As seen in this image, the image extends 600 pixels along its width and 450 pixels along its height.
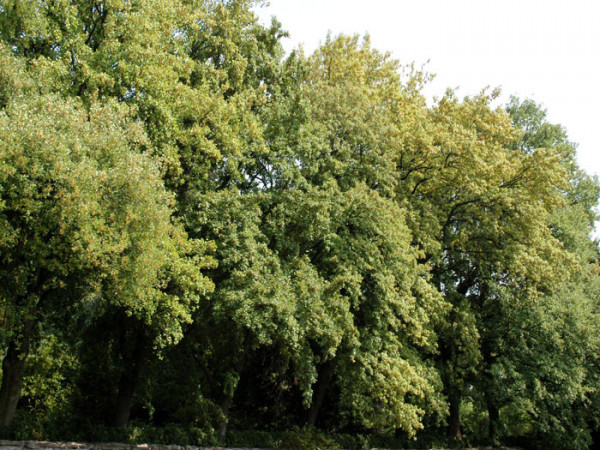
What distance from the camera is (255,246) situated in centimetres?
1756

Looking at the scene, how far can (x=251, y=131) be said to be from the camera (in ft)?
62.7

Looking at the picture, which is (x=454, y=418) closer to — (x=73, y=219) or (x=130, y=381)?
(x=130, y=381)

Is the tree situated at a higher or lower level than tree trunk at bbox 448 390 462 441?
higher

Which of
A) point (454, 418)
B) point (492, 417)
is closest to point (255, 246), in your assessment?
point (454, 418)

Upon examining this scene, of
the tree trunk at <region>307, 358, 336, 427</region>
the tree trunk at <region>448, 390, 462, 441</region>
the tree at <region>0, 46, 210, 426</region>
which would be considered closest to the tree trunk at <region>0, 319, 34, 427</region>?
the tree at <region>0, 46, 210, 426</region>

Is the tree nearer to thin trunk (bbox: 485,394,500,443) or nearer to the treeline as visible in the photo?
the treeline

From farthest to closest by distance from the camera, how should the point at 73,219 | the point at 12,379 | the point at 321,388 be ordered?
the point at 321,388 → the point at 12,379 → the point at 73,219

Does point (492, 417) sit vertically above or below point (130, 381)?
above

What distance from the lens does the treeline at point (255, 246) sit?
13.6 metres

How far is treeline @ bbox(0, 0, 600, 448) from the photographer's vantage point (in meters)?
13.6

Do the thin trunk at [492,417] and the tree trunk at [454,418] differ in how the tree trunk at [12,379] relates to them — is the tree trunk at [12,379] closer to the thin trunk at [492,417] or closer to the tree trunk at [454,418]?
the tree trunk at [454,418]

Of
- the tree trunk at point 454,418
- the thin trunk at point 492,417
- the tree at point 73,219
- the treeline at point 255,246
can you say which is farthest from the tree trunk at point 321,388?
the tree at point 73,219

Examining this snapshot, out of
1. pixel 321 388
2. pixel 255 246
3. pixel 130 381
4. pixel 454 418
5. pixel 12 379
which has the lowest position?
pixel 12 379

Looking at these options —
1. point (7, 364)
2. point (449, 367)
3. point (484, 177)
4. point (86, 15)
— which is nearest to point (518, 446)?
point (449, 367)
